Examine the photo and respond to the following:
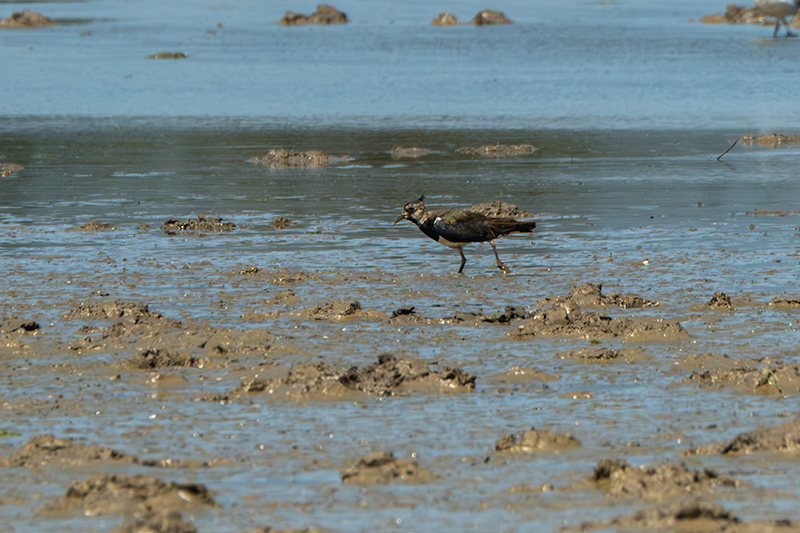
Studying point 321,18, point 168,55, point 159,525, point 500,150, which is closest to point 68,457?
point 159,525

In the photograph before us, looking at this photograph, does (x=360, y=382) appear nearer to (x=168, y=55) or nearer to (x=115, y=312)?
(x=115, y=312)

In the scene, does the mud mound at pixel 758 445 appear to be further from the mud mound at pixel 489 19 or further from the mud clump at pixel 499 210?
the mud mound at pixel 489 19

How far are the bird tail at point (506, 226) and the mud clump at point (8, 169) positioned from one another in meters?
10.7

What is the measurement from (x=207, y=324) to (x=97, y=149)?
47.3 ft

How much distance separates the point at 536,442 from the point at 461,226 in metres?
4.94

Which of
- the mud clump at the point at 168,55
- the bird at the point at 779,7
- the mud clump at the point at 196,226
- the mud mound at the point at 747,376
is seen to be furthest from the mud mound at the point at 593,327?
the bird at the point at 779,7

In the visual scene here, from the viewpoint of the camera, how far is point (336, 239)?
12.6 m

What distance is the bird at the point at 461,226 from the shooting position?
10484mm

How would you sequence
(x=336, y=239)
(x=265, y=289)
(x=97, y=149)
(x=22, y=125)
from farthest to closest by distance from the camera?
1. (x=22, y=125)
2. (x=97, y=149)
3. (x=336, y=239)
4. (x=265, y=289)

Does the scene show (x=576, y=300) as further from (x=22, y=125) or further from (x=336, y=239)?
(x=22, y=125)

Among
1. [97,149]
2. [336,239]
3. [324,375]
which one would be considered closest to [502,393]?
[324,375]

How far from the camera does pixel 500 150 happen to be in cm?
2042

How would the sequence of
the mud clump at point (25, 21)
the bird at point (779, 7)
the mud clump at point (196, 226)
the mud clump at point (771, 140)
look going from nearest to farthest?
the mud clump at point (196, 226) < the mud clump at point (771, 140) < the bird at point (779, 7) < the mud clump at point (25, 21)

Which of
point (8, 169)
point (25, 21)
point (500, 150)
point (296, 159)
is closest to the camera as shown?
point (8, 169)
